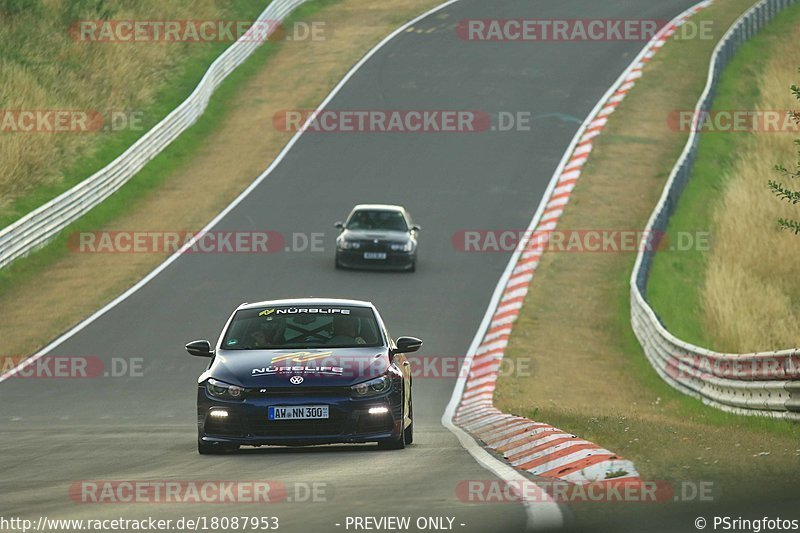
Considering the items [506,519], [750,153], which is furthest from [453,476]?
[750,153]

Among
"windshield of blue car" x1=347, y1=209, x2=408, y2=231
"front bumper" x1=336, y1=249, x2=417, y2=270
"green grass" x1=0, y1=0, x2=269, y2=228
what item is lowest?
"front bumper" x1=336, y1=249, x2=417, y2=270

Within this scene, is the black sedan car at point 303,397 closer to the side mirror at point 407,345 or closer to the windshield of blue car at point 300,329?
the side mirror at point 407,345

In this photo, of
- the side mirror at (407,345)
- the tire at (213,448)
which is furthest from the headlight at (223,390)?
the side mirror at (407,345)

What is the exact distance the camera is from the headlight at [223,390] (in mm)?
12336

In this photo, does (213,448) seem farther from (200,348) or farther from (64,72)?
(64,72)

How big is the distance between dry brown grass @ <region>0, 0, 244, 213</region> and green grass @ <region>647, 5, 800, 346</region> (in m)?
14.7

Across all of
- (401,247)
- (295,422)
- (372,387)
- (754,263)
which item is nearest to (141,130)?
(401,247)

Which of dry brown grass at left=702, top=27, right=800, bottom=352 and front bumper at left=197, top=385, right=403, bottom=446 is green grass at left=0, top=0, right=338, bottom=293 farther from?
front bumper at left=197, top=385, right=403, bottom=446

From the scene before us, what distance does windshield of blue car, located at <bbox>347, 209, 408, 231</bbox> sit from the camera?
3092 cm

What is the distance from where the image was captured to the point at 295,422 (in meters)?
12.2

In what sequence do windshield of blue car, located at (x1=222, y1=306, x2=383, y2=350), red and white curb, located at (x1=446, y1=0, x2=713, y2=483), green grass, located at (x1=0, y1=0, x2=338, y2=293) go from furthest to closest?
green grass, located at (x1=0, y1=0, x2=338, y2=293), windshield of blue car, located at (x1=222, y1=306, x2=383, y2=350), red and white curb, located at (x1=446, y1=0, x2=713, y2=483)

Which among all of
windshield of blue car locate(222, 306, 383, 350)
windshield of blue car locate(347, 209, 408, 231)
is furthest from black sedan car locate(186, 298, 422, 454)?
windshield of blue car locate(347, 209, 408, 231)

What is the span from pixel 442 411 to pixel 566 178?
64.6 feet

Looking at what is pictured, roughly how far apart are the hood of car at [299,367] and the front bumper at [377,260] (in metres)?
16.9
